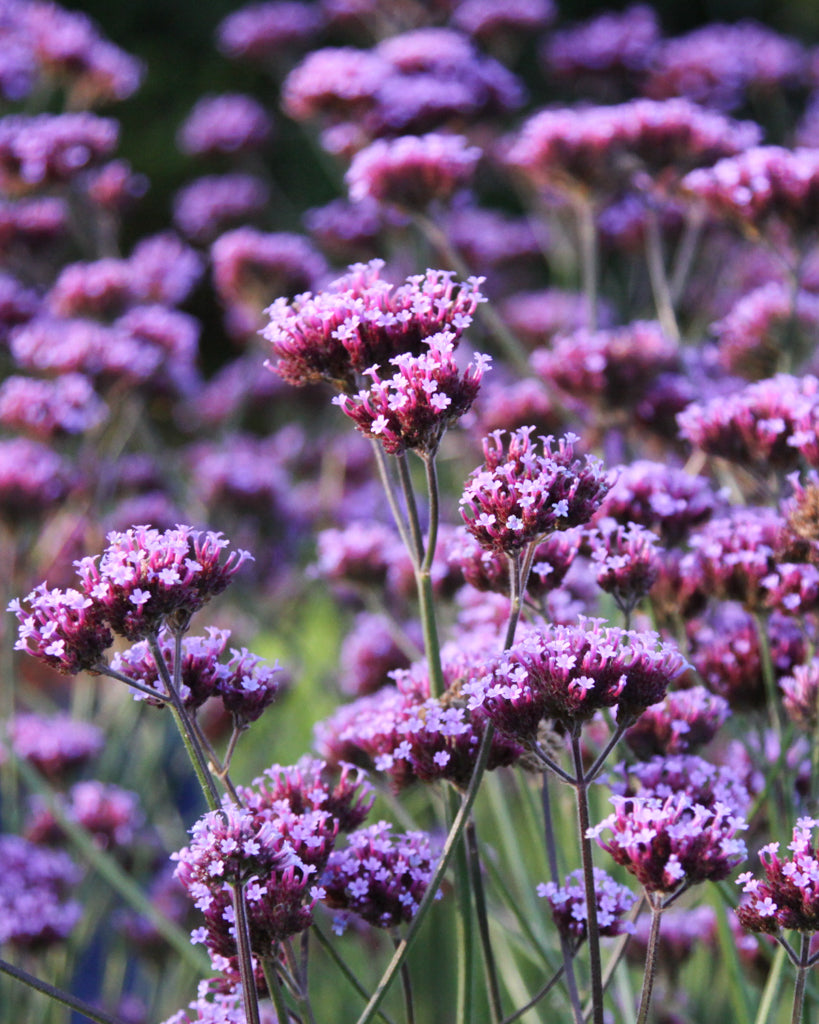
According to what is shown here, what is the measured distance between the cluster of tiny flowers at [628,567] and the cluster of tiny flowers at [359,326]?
0.31 m

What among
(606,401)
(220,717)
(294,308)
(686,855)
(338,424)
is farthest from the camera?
(338,424)

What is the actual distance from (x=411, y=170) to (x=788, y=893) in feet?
4.92

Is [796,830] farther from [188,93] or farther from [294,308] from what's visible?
[188,93]

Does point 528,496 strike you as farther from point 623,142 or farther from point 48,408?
point 48,408

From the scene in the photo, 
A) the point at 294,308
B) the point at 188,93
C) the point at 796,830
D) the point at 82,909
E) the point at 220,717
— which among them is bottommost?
the point at 82,909

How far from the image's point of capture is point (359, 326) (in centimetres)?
115

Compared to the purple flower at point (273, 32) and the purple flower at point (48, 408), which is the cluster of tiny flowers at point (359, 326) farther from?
the purple flower at point (273, 32)

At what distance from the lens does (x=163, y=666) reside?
0.97m

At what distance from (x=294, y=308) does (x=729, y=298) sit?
243 centimetres

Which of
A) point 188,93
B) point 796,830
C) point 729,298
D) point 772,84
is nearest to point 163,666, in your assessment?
point 796,830

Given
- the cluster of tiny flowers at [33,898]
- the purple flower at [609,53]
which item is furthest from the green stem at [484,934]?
the purple flower at [609,53]

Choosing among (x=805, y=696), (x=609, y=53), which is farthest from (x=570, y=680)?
(x=609, y=53)

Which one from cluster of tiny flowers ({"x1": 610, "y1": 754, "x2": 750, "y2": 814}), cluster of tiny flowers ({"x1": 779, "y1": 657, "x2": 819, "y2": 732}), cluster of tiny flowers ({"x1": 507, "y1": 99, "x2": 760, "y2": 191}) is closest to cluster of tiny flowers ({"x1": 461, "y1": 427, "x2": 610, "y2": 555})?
cluster of tiny flowers ({"x1": 610, "y1": 754, "x2": 750, "y2": 814})

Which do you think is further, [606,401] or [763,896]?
[606,401]
